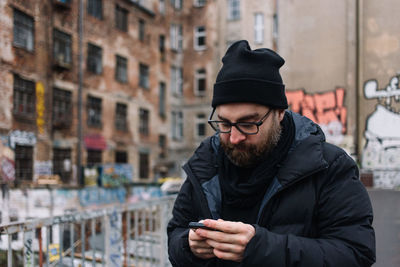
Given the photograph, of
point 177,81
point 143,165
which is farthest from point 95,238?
point 177,81

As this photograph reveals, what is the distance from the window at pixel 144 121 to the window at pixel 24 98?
9258mm

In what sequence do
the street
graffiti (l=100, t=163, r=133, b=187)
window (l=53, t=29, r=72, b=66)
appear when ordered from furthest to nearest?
graffiti (l=100, t=163, r=133, b=187) < window (l=53, t=29, r=72, b=66) < the street

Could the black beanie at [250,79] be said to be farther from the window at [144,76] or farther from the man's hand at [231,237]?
the window at [144,76]

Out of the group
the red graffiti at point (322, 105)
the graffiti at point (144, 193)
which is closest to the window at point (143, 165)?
the graffiti at point (144, 193)

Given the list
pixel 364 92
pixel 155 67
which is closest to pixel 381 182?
pixel 364 92

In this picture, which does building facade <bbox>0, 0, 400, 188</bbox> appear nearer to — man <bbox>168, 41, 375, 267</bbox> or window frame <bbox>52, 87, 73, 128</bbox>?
window frame <bbox>52, 87, 73, 128</bbox>

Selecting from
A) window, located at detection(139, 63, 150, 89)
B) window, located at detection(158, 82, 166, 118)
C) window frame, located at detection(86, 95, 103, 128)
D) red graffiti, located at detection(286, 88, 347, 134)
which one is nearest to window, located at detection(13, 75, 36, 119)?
window frame, located at detection(86, 95, 103, 128)

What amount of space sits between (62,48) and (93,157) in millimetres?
6278

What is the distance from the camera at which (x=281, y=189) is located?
1491mm

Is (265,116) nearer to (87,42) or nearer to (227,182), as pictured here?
(227,182)

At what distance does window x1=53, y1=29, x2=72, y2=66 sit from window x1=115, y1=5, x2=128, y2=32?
15.5 feet

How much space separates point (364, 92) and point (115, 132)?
831 inches

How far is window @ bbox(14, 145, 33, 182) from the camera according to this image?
16594 mm

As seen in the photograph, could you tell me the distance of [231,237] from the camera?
4.39 feet
